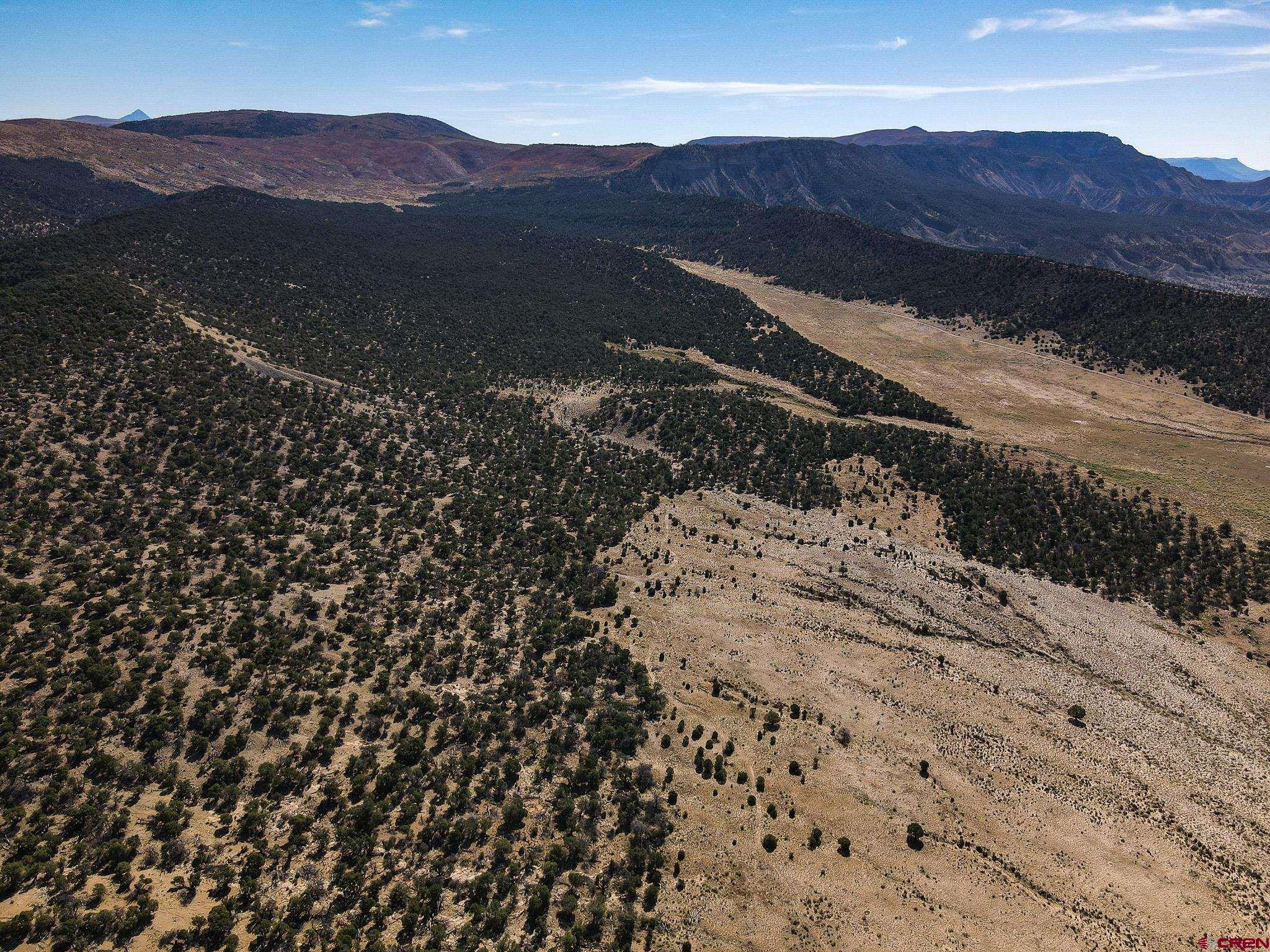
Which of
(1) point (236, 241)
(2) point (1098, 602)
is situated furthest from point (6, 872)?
(1) point (236, 241)

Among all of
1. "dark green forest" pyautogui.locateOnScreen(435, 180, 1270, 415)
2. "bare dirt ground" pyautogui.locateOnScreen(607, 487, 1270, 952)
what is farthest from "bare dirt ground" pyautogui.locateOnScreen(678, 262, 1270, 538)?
"bare dirt ground" pyautogui.locateOnScreen(607, 487, 1270, 952)

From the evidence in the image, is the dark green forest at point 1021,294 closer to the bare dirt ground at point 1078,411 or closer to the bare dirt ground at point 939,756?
the bare dirt ground at point 1078,411

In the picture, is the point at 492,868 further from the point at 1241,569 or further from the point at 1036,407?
the point at 1036,407

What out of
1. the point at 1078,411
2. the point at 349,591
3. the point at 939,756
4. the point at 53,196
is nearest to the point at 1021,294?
the point at 1078,411

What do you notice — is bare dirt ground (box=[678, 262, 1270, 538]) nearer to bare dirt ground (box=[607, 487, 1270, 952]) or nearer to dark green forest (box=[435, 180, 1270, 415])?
dark green forest (box=[435, 180, 1270, 415])

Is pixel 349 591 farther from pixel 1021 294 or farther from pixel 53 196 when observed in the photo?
pixel 53 196

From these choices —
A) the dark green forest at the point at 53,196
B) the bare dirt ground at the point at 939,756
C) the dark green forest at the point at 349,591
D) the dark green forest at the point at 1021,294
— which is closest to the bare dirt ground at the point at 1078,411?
the dark green forest at the point at 1021,294
